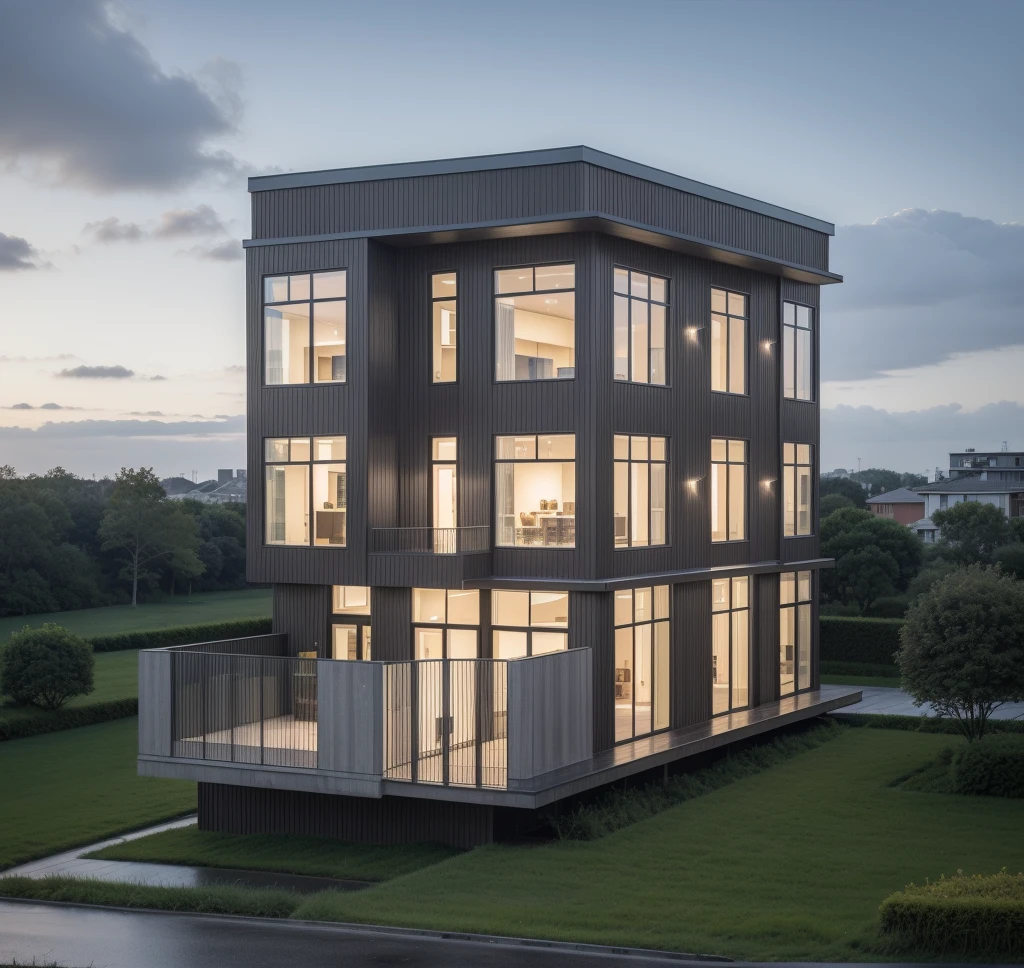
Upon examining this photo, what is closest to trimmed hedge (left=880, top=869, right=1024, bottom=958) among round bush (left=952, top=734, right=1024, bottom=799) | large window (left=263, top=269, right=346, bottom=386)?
round bush (left=952, top=734, right=1024, bottom=799)

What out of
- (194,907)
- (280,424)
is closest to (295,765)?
(194,907)

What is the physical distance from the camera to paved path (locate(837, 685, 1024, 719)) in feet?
101

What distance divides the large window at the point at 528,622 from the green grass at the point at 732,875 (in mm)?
3199

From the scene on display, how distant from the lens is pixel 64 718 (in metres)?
31.1

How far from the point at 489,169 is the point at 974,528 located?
43367 mm

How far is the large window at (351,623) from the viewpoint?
21797 millimetres

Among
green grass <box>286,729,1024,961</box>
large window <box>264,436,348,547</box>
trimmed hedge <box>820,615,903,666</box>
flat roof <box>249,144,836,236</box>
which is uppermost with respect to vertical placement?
flat roof <box>249,144,836,236</box>

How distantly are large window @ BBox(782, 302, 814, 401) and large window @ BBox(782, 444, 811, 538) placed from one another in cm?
114

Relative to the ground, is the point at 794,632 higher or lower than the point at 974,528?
lower

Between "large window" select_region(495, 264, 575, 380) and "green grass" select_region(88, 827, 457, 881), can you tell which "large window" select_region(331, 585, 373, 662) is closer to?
"green grass" select_region(88, 827, 457, 881)

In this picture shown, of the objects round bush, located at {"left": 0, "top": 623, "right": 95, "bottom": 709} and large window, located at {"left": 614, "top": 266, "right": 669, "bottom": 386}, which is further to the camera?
round bush, located at {"left": 0, "top": 623, "right": 95, "bottom": 709}

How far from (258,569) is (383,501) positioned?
8.13 feet

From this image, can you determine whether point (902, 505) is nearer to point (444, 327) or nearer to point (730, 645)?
Answer: point (730, 645)

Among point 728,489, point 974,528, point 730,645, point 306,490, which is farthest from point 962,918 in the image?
point 974,528
